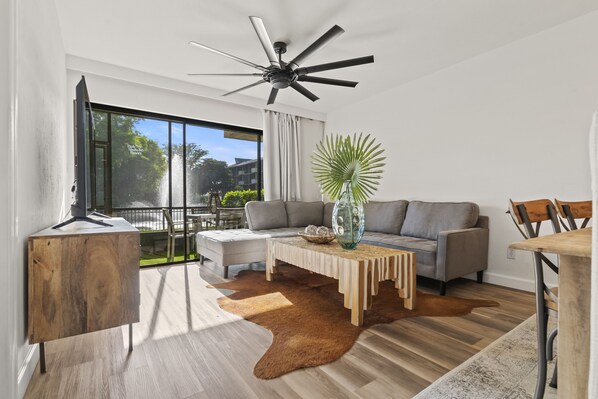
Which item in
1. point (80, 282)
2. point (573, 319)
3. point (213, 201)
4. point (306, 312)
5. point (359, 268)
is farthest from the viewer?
point (213, 201)

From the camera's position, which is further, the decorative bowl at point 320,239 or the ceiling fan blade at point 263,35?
the decorative bowl at point 320,239

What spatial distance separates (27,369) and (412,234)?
3.57 metres

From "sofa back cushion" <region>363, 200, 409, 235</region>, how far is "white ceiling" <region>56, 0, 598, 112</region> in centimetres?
178

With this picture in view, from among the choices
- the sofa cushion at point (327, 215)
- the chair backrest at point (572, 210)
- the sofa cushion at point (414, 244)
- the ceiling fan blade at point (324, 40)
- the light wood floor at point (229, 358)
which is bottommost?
the light wood floor at point (229, 358)

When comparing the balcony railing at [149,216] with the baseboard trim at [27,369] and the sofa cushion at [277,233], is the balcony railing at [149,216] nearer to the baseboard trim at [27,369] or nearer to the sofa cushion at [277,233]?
the sofa cushion at [277,233]

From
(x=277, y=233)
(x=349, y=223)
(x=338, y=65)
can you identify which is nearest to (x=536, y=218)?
(x=349, y=223)

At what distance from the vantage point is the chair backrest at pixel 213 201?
4719 mm

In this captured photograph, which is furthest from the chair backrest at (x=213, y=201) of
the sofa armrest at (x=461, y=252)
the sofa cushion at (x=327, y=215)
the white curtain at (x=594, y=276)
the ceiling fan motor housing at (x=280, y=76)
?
the white curtain at (x=594, y=276)

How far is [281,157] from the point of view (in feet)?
16.6

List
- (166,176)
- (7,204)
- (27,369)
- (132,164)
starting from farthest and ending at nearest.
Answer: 1. (166,176)
2. (132,164)
3. (27,369)
4. (7,204)

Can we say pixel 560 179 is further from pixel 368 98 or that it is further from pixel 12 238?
pixel 12 238

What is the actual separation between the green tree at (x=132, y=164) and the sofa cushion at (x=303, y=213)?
6.65ft

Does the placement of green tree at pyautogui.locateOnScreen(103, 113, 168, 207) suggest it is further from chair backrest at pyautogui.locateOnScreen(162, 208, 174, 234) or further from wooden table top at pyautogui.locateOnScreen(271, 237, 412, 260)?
wooden table top at pyautogui.locateOnScreen(271, 237, 412, 260)

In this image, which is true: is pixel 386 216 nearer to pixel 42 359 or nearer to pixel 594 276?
pixel 594 276
